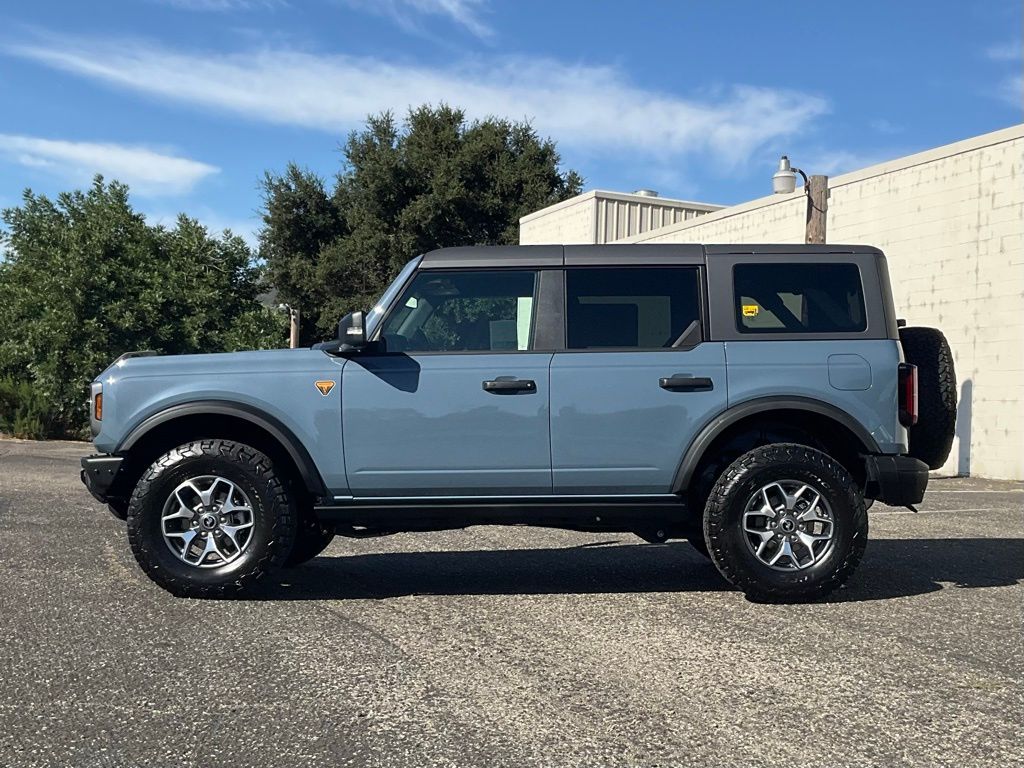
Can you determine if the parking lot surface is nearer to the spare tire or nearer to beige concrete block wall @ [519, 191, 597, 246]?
the spare tire

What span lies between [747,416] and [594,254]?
1274 millimetres

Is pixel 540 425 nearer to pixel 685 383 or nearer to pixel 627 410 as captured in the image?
pixel 627 410

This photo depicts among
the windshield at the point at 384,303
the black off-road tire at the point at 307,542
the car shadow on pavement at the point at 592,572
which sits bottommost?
the car shadow on pavement at the point at 592,572

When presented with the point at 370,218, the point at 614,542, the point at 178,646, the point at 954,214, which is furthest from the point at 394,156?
the point at 178,646

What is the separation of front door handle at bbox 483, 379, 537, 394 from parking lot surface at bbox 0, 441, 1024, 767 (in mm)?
1177

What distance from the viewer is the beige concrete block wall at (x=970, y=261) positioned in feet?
42.7

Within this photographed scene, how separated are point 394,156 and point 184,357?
30783 millimetres

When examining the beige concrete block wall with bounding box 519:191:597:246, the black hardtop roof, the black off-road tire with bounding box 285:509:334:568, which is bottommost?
the black off-road tire with bounding box 285:509:334:568

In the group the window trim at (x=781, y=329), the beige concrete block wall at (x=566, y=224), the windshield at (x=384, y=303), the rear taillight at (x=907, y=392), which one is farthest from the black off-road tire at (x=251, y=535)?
the beige concrete block wall at (x=566, y=224)

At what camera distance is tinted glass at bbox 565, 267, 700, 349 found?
18.2 ft

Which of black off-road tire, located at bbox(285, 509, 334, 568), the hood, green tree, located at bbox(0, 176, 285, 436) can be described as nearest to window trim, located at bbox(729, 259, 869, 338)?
the hood

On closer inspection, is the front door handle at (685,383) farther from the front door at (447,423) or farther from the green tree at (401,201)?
the green tree at (401,201)

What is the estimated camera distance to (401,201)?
3578cm

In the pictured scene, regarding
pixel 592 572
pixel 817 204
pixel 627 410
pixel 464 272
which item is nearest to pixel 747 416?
pixel 627 410
